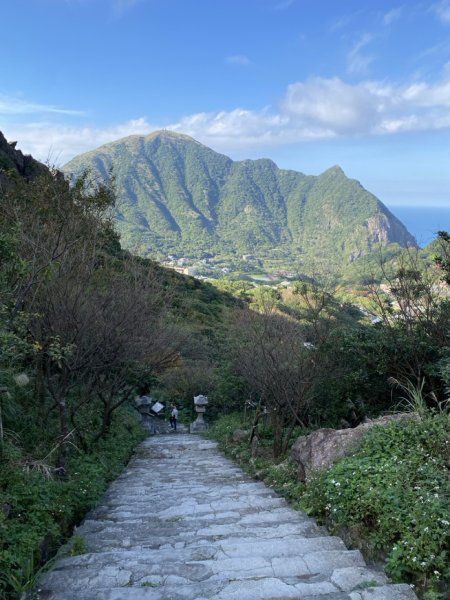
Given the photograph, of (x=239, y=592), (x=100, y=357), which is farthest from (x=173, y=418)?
(x=239, y=592)

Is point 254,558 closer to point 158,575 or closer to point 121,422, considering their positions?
point 158,575

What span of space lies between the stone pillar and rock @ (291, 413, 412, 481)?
1283 centimetres

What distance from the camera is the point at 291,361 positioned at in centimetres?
953

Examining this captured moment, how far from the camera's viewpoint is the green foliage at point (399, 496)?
144 inches

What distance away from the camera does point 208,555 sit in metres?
4.38

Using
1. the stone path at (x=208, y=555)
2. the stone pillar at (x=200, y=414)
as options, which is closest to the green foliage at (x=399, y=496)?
the stone path at (x=208, y=555)

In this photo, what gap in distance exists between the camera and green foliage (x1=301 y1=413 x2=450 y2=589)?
12.0ft

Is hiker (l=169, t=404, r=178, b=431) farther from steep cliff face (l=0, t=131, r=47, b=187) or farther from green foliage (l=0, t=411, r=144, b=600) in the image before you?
steep cliff face (l=0, t=131, r=47, b=187)

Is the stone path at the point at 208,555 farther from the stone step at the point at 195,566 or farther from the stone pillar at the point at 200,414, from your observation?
the stone pillar at the point at 200,414

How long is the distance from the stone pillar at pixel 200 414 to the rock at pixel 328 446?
42.1 feet

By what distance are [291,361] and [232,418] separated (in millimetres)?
9102

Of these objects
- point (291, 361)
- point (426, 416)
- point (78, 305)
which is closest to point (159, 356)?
point (291, 361)

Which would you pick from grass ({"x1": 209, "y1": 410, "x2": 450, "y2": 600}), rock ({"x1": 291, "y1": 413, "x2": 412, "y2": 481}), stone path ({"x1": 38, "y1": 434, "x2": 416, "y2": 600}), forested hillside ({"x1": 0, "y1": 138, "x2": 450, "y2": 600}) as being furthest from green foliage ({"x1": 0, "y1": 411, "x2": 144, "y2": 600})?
rock ({"x1": 291, "y1": 413, "x2": 412, "y2": 481})

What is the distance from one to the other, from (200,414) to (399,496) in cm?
1658
